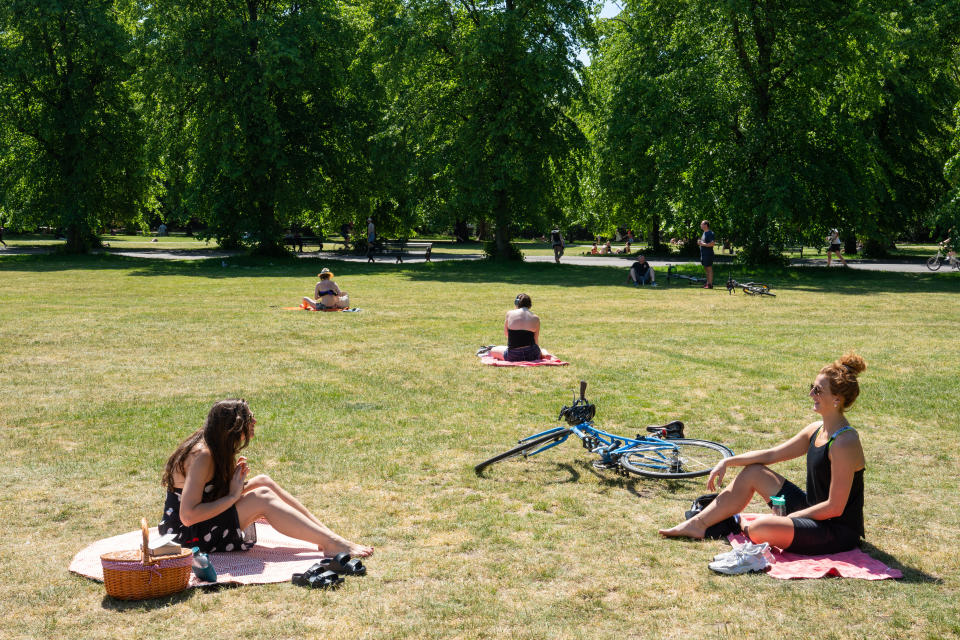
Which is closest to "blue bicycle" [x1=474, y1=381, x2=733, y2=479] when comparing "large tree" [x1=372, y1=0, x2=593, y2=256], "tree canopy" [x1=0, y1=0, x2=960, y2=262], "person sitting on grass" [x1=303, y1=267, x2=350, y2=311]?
"person sitting on grass" [x1=303, y1=267, x2=350, y2=311]

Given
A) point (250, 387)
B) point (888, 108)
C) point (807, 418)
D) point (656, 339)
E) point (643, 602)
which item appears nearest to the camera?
point (643, 602)

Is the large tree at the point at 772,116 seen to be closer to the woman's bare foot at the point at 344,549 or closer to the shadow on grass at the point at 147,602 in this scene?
the woman's bare foot at the point at 344,549

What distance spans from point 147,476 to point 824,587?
5799 millimetres

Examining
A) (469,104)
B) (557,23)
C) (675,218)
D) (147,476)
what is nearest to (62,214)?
(469,104)

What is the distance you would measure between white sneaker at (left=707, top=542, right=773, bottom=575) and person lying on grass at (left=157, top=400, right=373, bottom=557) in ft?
7.98

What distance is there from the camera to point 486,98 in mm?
35938

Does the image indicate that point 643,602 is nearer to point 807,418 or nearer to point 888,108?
point 807,418

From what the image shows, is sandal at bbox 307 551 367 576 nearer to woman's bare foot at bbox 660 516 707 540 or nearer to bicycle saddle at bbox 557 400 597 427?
woman's bare foot at bbox 660 516 707 540

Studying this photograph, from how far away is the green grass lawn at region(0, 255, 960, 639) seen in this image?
5.12 meters

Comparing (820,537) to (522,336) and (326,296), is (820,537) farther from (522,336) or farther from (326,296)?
(326,296)

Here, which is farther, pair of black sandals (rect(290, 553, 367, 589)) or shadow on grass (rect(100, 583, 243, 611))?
pair of black sandals (rect(290, 553, 367, 589))

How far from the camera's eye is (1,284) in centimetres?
2767

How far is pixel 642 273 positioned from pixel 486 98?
11.5 metres

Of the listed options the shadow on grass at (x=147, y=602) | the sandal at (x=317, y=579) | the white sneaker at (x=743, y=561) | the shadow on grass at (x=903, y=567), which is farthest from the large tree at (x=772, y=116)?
the shadow on grass at (x=147, y=602)
